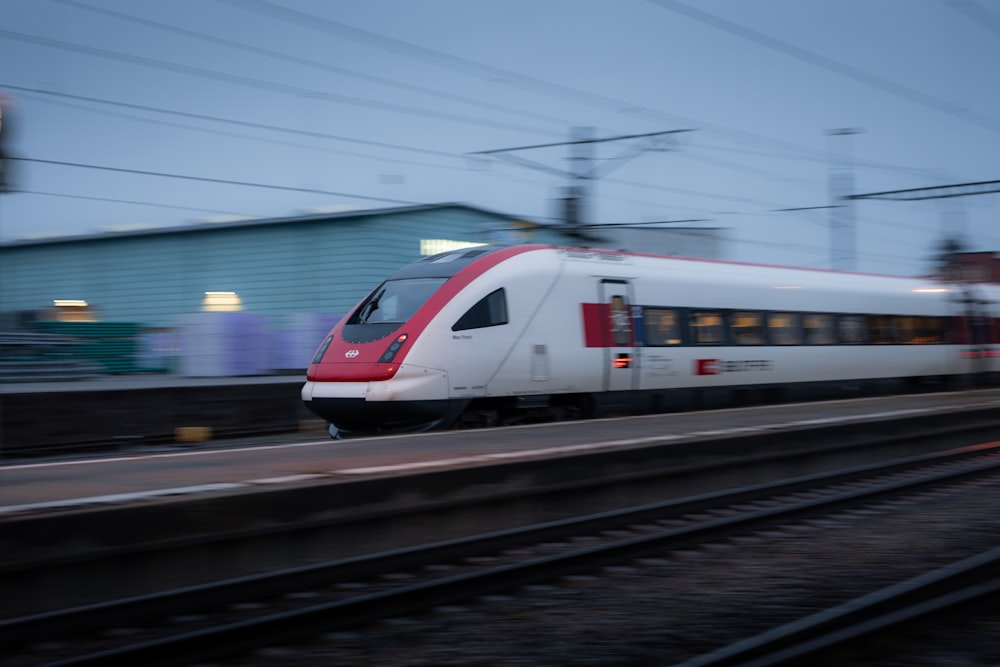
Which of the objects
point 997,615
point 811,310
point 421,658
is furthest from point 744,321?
point 421,658

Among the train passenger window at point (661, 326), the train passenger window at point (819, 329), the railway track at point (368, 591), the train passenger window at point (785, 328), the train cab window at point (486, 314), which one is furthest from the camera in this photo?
the train passenger window at point (819, 329)

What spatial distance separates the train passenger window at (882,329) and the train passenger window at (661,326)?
233 inches

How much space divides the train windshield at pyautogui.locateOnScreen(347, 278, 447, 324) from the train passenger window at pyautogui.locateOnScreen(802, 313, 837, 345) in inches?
311

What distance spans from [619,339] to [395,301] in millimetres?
3371

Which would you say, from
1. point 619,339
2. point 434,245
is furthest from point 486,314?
point 434,245

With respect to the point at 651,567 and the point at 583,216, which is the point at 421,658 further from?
the point at 583,216

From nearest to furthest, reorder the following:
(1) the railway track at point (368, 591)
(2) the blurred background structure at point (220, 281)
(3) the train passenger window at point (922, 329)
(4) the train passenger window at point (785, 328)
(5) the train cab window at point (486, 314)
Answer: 1. (1) the railway track at point (368, 591)
2. (5) the train cab window at point (486, 314)
3. (4) the train passenger window at point (785, 328)
4. (3) the train passenger window at point (922, 329)
5. (2) the blurred background structure at point (220, 281)

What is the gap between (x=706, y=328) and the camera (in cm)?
1555

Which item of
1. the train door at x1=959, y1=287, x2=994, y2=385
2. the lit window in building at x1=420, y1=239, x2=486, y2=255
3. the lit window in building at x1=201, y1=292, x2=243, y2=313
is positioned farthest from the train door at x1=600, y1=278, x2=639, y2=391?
the lit window in building at x1=201, y1=292, x2=243, y2=313

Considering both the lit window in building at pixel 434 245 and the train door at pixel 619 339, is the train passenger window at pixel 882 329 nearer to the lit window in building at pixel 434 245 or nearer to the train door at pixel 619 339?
the train door at pixel 619 339

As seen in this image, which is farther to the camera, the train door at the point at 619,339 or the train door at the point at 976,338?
the train door at the point at 976,338

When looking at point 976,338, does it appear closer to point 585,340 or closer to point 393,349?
point 585,340

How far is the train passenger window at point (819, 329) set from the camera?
57.4 ft

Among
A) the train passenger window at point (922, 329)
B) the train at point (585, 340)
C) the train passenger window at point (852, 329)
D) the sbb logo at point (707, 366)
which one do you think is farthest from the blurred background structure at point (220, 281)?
the train passenger window at point (922, 329)
